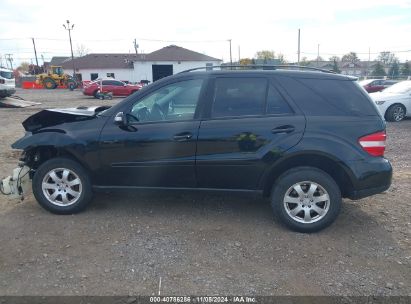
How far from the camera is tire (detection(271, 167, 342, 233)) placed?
154 inches

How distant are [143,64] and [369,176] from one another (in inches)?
2057

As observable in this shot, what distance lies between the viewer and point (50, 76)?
42.3m

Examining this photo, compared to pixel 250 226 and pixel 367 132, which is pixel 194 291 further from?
pixel 367 132

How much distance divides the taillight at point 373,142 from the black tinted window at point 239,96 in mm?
1110

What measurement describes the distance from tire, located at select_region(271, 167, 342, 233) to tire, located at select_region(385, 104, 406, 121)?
9534 mm

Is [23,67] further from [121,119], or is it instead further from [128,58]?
[121,119]

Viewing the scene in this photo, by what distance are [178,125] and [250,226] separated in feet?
4.61

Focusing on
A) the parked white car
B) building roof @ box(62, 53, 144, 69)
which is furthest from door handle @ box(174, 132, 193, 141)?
building roof @ box(62, 53, 144, 69)

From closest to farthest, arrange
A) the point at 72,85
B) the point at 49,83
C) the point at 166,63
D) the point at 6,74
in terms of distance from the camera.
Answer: the point at 6,74
the point at 72,85
the point at 49,83
the point at 166,63

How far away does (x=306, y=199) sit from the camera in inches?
156

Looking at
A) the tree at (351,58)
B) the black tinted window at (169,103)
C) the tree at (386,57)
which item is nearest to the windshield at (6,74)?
the black tinted window at (169,103)

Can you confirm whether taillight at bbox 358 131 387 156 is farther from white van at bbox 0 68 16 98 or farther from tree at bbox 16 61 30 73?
tree at bbox 16 61 30 73

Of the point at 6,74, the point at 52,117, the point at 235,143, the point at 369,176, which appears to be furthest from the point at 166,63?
the point at 369,176

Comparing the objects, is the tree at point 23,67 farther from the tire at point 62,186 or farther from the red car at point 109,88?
the tire at point 62,186
